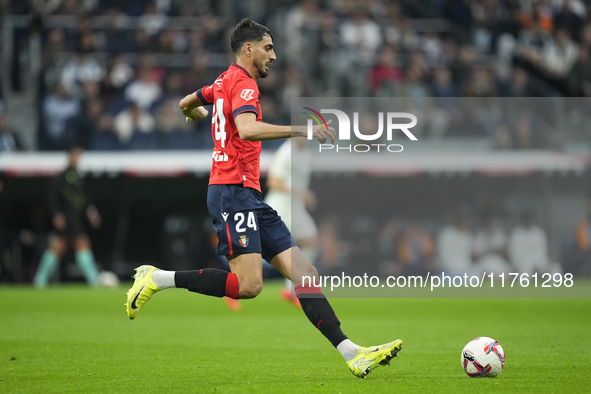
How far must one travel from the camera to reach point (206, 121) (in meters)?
17.4

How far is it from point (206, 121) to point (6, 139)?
13.1 ft

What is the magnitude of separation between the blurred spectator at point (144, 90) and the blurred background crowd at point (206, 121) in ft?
0.11

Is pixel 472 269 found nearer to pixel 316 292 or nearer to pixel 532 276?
pixel 532 276

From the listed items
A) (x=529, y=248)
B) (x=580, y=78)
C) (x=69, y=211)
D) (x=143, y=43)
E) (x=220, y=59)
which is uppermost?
(x=143, y=43)

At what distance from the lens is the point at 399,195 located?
1767 centimetres

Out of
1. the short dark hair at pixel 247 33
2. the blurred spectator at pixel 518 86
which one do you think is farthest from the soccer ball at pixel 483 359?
the blurred spectator at pixel 518 86

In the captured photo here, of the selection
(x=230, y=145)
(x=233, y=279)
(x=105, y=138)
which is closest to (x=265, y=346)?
(x=233, y=279)

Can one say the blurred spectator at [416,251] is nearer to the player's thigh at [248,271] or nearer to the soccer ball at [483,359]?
the soccer ball at [483,359]

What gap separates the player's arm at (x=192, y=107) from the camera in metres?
6.21

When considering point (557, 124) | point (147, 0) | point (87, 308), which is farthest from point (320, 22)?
point (87, 308)

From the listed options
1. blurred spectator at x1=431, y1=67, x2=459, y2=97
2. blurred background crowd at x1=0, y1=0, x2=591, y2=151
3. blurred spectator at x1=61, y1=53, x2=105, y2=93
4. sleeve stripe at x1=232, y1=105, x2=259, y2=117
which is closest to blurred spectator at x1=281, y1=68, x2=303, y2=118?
blurred background crowd at x1=0, y1=0, x2=591, y2=151

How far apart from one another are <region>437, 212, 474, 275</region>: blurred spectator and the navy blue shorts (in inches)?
467

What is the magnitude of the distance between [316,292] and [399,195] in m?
12.2

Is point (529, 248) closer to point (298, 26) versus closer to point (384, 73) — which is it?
point (384, 73)
